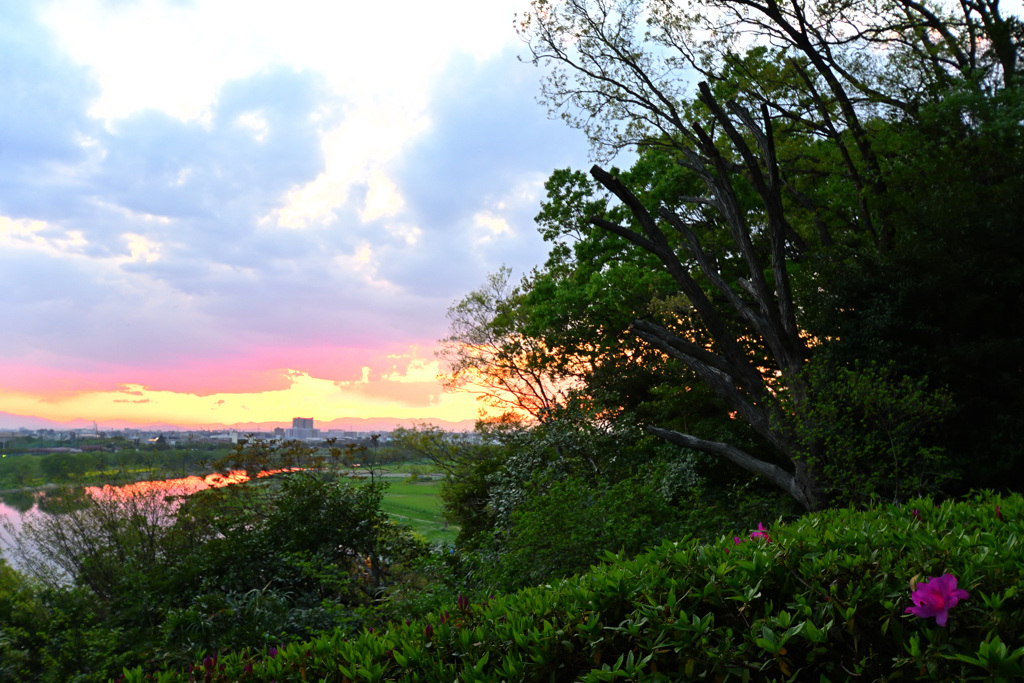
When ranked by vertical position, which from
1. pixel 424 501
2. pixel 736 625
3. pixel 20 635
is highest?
pixel 736 625

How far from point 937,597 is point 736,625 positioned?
0.66 metres

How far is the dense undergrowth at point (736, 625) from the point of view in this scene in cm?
204

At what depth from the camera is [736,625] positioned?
91.4 inches

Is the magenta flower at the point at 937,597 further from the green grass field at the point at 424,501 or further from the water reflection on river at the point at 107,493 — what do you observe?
the green grass field at the point at 424,501

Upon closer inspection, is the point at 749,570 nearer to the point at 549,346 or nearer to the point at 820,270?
the point at 820,270

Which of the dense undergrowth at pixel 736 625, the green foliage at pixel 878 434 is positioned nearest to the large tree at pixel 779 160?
the green foliage at pixel 878 434

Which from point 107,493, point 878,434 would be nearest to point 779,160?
point 878,434

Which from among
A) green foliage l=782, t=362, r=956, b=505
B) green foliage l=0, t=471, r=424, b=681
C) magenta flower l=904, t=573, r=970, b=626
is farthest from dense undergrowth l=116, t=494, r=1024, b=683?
green foliage l=782, t=362, r=956, b=505

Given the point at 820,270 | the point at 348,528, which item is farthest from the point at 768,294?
the point at 348,528

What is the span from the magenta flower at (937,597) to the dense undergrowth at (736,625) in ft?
0.20

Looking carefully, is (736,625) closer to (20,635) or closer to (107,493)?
(20,635)

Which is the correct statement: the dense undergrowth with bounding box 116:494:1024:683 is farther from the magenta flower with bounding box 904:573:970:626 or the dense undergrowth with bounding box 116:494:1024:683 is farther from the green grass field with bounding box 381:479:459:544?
the green grass field with bounding box 381:479:459:544

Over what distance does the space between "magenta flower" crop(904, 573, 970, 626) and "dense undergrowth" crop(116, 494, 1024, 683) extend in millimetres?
62

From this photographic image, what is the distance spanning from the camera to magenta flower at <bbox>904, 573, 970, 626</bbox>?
1.95m
